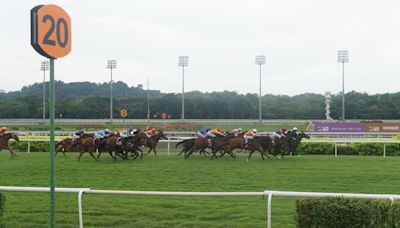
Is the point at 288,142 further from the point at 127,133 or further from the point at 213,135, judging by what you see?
the point at 127,133

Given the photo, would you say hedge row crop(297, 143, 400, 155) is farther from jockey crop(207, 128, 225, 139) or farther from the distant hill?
the distant hill

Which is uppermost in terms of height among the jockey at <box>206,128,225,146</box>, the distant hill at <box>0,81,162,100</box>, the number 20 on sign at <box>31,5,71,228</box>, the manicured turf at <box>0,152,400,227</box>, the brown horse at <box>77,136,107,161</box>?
the distant hill at <box>0,81,162,100</box>

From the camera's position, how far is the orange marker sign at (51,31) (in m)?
3.36

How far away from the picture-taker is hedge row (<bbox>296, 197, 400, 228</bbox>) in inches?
134

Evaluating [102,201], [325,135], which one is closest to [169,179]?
[102,201]

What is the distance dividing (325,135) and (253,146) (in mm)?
8908

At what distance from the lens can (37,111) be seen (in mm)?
55656

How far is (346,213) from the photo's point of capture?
340cm

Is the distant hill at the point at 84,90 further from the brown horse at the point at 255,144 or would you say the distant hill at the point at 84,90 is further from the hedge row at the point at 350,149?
the brown horse at the point at 255,144

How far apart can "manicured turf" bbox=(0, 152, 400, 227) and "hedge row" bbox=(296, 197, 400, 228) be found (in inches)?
52.1

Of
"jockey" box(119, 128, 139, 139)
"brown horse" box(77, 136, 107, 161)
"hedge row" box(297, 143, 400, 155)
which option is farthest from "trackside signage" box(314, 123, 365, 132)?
"brown horse" box(77, 136, 107, 161)

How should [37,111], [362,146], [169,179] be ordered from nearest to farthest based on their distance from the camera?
[169,179], [362,146], [37,111]

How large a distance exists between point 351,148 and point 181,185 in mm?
9204

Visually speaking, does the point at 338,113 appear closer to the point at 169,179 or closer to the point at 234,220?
the point at 169,179
